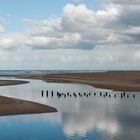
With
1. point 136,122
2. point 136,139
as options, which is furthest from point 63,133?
point 136,122

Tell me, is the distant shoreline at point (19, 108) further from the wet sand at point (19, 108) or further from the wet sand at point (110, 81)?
the wet sand at point (110, 81)

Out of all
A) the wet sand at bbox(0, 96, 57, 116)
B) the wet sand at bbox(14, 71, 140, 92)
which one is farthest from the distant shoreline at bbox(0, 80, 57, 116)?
the wet sand at bbox(14, 71, 140, 92)

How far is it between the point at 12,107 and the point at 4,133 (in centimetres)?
1253

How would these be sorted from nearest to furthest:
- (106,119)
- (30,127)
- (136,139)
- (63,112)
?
(136,139) < (30,127) < (106,119) < (63,112)

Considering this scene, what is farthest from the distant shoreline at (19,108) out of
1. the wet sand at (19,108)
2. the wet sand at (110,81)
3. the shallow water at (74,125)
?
the wet sand at (110,81)

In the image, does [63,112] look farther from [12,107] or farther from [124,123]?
[124,123]

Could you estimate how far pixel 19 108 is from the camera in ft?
132

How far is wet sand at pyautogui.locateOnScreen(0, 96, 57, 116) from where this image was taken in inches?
1498

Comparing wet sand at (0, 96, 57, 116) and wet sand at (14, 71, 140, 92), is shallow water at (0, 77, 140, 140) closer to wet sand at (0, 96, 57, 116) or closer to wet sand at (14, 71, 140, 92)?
wet sand at (0, 96, 57, 116)

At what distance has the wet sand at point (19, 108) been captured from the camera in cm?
3805

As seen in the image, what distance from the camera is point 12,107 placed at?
40125mm

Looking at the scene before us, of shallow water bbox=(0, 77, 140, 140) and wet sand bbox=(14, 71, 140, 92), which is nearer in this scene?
shallow water bbox=(0, 77, 140, 140)

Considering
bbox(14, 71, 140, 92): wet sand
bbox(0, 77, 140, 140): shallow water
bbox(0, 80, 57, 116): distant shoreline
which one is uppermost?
bbox(14, 71, 140, 92): wet sand

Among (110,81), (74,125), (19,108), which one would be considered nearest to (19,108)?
(19,108)
